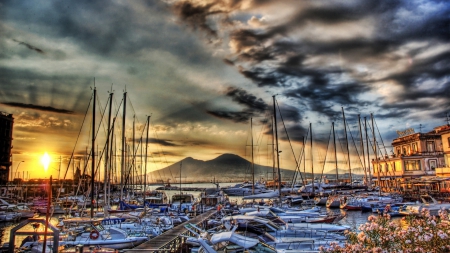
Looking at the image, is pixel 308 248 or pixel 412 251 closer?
pixel 412 251

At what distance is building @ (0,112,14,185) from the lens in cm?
8475

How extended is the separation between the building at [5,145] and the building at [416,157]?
93.2 m

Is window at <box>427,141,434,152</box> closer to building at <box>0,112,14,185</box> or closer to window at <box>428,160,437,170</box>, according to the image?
window at <box>428,160,437,170</box>

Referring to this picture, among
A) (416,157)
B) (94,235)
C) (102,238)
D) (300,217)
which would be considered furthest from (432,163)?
(94,235)

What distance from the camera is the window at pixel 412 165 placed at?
67.0m

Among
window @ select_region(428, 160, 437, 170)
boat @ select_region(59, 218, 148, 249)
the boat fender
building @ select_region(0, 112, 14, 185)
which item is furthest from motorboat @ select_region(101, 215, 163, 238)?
building @ select_region(0, 112, 14, 185)

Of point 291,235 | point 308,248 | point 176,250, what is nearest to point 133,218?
point 176,250

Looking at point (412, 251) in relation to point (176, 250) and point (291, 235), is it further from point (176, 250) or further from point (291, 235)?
point (176, 250)

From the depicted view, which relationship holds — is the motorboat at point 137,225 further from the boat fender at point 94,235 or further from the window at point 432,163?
the window at point 432,163

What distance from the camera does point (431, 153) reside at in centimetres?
6631

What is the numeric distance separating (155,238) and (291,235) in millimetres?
11659

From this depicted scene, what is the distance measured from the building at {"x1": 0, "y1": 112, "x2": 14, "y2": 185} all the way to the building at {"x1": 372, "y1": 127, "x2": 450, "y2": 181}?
9324 centimetres

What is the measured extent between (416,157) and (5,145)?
104656 millimetres

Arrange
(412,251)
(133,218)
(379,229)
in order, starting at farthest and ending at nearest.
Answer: (133,218) < (379,229) < (412,251)
